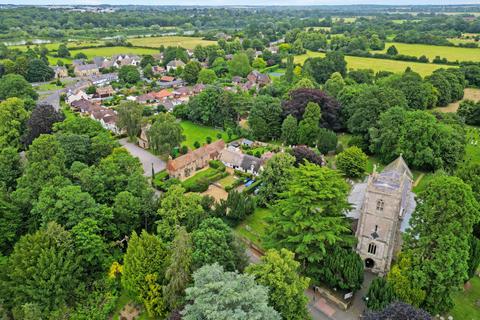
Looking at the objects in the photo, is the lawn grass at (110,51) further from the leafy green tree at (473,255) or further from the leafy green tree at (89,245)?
the leafy green tree at (473,255)

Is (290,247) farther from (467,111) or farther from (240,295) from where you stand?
(467,111)

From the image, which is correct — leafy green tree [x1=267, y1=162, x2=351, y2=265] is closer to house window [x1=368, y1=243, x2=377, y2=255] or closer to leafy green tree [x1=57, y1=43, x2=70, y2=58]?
house window [x1=368, y1=243, x2=377, y2=255]

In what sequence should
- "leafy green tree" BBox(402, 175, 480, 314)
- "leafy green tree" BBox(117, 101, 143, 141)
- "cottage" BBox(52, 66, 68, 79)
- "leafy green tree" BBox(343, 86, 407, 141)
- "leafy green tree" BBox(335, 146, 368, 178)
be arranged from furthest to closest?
"cottage" BBox(52, 66, 68, 79), "leafy green tree" BBox(117, 101, 143, 141), "leafy green tree" BBox(343, 86, 407, 141), "leafy green tree" BBox(335, 146, 368, 178), "leafy green tree" BBox(402, 175, 480, 314)

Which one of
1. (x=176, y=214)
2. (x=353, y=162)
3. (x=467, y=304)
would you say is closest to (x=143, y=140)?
(x=176, y=214)

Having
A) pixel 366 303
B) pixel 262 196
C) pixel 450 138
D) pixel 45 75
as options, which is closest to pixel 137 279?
pixel 366 303

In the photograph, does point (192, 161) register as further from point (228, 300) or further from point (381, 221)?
point (228, 300)

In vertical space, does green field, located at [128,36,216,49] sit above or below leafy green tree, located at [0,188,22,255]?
below

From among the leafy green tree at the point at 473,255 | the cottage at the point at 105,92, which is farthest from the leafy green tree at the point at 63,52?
the leafy green tree at the point at 473,255

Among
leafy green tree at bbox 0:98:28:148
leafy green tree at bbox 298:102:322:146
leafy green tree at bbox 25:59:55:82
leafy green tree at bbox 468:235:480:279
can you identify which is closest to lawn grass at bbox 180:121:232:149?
leafy green tree at bbox 298:102:322:146
